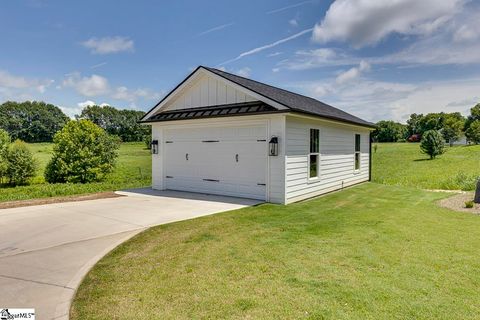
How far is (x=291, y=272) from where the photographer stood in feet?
12.0

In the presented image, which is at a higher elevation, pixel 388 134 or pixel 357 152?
pixel 388 134

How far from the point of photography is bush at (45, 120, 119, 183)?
13570 mm

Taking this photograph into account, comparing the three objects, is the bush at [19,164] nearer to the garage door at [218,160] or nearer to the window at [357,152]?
the garage door at [218,160]

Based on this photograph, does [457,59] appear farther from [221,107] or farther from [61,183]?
[61,183]

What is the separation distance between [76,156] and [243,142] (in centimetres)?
875

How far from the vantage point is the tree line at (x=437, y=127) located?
52237 millimetres

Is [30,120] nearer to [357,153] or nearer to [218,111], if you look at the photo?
[218,111]

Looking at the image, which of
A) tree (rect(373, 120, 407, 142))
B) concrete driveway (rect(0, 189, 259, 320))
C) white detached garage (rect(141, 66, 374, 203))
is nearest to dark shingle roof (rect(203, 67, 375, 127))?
white detached garage (rect(141, 66, 374, 203))

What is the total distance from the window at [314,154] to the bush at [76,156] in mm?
10047

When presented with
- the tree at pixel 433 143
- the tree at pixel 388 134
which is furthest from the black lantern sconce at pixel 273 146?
the tree at pixel 388 134

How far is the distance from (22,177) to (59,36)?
7682 mm

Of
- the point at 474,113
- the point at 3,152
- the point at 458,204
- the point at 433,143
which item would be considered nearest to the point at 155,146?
the point at 3,152

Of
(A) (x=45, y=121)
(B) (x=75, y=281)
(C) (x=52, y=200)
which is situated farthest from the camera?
(A) (x=45, y=121)

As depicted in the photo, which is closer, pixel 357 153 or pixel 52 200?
pixel 52 200
